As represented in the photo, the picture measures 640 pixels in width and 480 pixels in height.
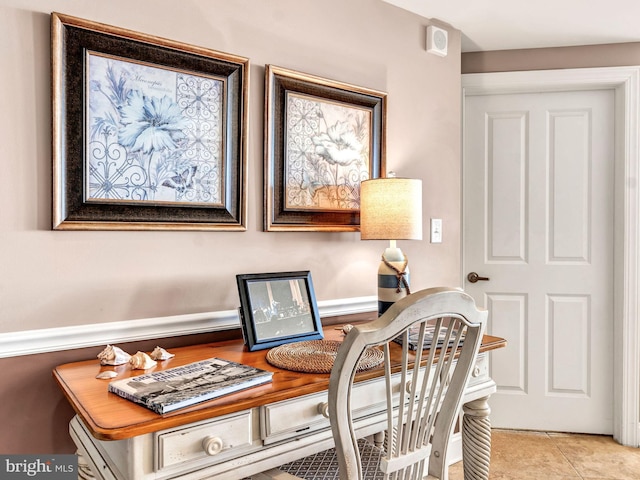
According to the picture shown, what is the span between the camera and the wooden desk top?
1038mm

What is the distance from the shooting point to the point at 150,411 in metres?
1.09

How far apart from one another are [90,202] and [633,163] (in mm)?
2786

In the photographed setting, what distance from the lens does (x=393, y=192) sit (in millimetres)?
1985

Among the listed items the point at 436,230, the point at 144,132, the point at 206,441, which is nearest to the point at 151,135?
the point at 144,132

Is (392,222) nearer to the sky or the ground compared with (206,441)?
nearer to the sky

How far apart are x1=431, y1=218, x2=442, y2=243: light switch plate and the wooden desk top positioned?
4.08 ft

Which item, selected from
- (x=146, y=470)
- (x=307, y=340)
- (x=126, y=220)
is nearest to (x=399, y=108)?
(x=307, y=340)

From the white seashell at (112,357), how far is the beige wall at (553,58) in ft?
8.19

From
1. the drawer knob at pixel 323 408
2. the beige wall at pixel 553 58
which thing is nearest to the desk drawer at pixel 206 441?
the drawer knob at pixel 323 408

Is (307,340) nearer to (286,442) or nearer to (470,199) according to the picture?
(286,442)

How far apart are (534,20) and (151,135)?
2.03m

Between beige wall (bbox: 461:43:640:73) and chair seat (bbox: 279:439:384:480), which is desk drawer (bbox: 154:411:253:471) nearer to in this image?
chair seat (bbox: 279:439:384:480)

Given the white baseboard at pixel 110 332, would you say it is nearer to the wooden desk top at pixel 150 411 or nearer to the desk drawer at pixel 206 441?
the wooden desk top at pixel 150 411

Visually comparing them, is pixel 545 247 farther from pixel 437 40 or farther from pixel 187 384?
pixel 187 384
